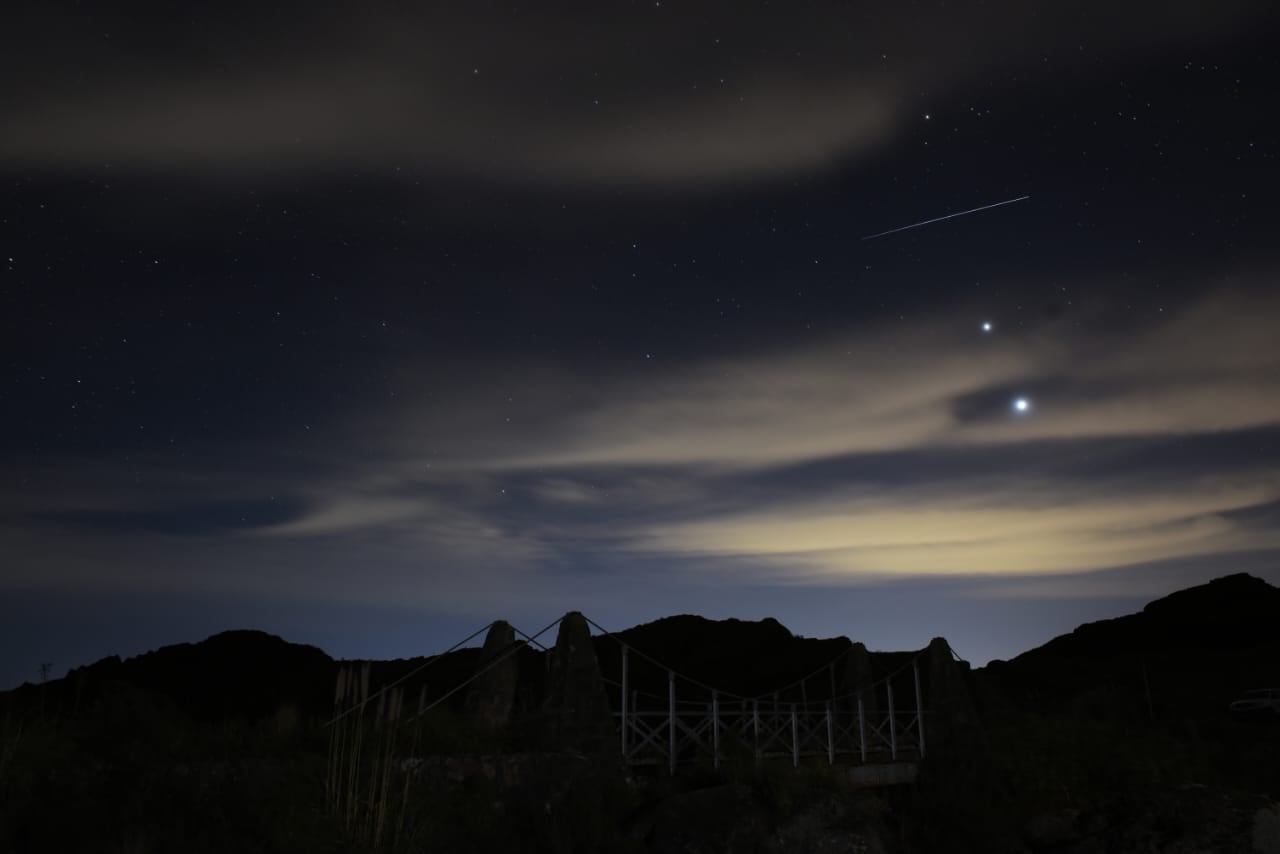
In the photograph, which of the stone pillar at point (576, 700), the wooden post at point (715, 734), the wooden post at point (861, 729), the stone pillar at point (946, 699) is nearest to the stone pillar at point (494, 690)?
the stone pillar at point (576, 700)

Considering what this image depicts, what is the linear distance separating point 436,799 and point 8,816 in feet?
19.9

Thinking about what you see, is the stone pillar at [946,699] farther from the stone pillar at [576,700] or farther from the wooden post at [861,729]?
the stone pillar at [576,700]

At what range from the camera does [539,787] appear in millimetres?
17562

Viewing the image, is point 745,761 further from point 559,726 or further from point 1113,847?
point 1113,847

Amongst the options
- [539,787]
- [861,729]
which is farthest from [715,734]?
[861,729]

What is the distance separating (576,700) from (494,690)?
1626 millimetres

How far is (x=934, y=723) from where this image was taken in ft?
92.6

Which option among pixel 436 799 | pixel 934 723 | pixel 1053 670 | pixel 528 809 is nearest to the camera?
pixel 436 799

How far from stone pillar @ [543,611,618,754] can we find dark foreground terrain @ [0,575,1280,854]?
0.37 feet

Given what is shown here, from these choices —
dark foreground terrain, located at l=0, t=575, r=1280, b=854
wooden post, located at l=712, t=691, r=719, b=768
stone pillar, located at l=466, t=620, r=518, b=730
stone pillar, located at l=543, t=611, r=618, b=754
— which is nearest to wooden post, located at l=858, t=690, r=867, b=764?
dark foreground terrain, located at l=0, t=575, r=1280, b=854

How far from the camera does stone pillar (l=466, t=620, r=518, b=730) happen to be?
1909 centimetres

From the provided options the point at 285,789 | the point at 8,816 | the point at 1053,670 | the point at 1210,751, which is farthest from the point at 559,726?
the point at 1053,670

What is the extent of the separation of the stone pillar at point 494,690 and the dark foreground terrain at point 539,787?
12cm

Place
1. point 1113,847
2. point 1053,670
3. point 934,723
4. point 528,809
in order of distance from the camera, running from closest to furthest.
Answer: point 528,809
point 1113,847
point 934,723
point 1053,670
